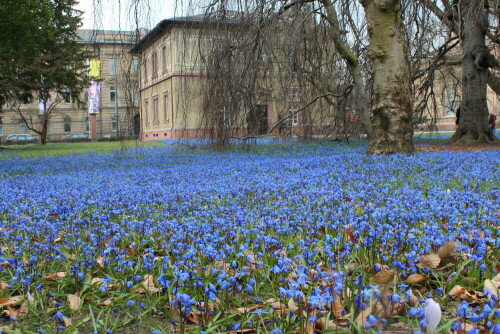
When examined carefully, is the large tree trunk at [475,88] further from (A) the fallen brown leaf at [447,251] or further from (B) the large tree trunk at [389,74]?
(A) the fallen brown leaf at [447,251]

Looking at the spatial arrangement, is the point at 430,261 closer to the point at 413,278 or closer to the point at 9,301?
the point at 413,278

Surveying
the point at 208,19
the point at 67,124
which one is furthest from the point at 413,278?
the point at 67,124

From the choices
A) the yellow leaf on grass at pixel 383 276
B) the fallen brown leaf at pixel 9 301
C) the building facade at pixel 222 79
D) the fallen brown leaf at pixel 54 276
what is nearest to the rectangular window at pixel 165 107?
the building facade at pixel 222 79

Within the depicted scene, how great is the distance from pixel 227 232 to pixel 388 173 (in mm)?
3661

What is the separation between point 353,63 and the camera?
1212cm

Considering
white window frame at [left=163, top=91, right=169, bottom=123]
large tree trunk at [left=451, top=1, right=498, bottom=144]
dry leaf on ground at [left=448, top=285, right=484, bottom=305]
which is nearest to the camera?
dry leaf on ground at [left=448, top=285, right=484, bottom=305]

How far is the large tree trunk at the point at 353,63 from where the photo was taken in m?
11.5

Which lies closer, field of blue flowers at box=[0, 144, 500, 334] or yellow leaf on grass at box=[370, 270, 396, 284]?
field of blue flowers at box=[0, 144, 500, 334]

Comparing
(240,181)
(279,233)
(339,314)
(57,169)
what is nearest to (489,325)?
(339,314)

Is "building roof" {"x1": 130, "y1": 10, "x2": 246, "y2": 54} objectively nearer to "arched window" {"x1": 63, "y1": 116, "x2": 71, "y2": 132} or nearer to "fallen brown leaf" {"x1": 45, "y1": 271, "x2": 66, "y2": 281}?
"fallen brown leaf" {"x1": 45, "y1": 271, "x2": 66, "y2": 281}

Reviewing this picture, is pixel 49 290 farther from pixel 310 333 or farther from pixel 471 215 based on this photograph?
Result: pixel 471 215

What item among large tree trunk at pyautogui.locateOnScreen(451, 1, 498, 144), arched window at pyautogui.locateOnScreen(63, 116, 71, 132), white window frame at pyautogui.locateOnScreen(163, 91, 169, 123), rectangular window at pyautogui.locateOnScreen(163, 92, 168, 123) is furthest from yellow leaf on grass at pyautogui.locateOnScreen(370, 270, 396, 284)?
arched window at pyautogui.locateOnScreen(63, 116, 71, 132)

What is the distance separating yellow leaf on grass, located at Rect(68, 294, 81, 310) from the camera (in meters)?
2.01

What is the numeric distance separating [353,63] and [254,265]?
34.8ft
